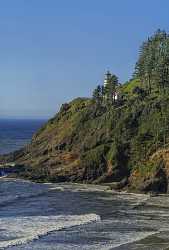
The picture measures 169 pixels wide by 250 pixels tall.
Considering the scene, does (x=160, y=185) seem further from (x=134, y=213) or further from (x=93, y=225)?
(x=93, y=225)

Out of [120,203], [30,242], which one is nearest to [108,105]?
[120,203]

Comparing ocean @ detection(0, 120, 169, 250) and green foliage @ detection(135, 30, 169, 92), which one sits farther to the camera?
green foliage @ detection(135, 30, 169, 92)

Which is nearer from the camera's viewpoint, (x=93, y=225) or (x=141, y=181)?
(x=93, y=225)

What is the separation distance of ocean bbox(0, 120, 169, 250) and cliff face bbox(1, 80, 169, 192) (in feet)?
15.5

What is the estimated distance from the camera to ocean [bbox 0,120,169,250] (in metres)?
51.5

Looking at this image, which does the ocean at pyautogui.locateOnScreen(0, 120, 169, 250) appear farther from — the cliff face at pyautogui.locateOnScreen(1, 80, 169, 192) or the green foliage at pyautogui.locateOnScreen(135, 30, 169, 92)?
the green foliage at pyautogui.locateOnScreen(135, 30, 169, 92)

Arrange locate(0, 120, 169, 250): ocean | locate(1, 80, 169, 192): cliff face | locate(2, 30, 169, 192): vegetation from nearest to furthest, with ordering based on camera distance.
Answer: locate(0, 120, 169, 250): ocean < locate(1, 80, 169, 192): cliff face < locate(2, 30, 169, 192): vegetation

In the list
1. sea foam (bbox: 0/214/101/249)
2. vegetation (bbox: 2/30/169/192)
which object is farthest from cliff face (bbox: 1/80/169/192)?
sea foam (bbox: 0/214/101/249)

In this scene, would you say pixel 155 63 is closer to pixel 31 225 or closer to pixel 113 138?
pixel 113 138

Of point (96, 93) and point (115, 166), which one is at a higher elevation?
point (96, 93)

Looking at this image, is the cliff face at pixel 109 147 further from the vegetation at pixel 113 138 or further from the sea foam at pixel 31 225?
the sea foam at pixel 31 225

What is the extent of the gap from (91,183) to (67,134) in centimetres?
2363

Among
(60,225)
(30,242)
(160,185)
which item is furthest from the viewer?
(160,185)

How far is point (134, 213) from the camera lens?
67375mm
